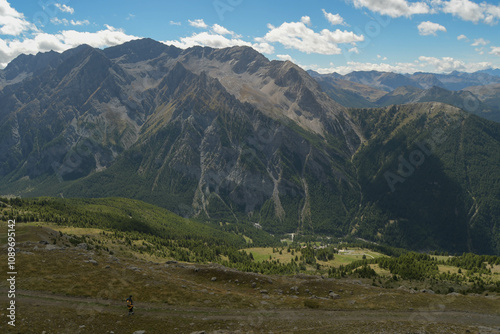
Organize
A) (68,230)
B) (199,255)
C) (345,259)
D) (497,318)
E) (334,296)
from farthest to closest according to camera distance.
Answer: (345,259)
(199,255)
(68,230)
(334,296)
(497,318)

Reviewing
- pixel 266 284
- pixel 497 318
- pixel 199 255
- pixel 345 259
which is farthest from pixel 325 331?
pixel 345 259

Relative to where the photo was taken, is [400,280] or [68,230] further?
[68,230]

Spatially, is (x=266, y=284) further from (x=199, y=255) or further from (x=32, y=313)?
(x=199, y=255)

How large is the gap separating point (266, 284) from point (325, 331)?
28885mm

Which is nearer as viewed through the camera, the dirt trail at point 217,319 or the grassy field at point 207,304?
the dirt trail at point 217,319

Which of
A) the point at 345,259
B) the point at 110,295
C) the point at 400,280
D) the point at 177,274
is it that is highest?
the point at 110,295

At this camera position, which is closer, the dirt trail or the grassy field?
the dirt trail

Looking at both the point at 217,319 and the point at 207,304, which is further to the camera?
the point at 207,304

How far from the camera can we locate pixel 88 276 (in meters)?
60.5

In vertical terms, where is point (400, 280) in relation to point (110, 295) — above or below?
below

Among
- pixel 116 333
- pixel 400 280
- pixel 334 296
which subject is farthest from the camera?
pixel 400 280

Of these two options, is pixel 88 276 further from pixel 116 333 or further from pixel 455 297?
pixel 455 297

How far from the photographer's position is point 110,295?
174 ft

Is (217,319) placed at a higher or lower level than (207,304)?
higher
